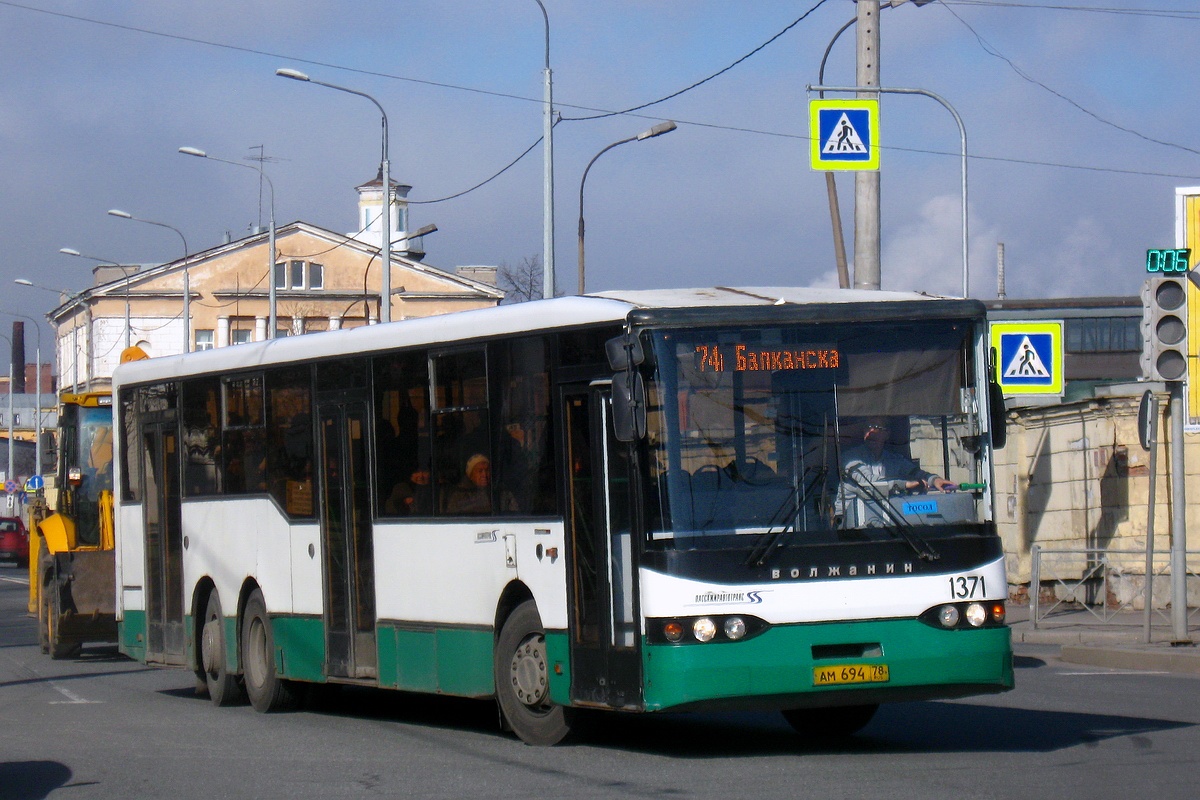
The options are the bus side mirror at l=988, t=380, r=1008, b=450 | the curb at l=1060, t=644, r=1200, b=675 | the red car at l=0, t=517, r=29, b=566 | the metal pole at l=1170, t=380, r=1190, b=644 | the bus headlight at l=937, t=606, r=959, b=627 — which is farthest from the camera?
the red car at l=0, t=517, r=29, b=566

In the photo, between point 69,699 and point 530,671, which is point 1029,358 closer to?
point 69,699

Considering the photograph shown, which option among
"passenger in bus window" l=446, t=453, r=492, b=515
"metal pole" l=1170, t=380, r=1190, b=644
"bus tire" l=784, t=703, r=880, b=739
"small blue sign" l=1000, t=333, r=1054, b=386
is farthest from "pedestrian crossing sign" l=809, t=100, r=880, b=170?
"bus tire" l=784, t=703, r=880, b=739

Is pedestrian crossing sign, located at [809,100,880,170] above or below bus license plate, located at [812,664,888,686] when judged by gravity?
above

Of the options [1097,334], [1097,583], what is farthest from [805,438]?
[1097,334]

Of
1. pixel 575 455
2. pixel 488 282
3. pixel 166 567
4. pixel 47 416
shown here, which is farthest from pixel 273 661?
pixel 47 416

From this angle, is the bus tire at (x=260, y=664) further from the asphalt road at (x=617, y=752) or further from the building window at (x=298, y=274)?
the building window at (x=298, y=274)

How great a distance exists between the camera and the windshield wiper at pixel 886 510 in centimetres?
959

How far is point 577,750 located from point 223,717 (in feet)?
14.3

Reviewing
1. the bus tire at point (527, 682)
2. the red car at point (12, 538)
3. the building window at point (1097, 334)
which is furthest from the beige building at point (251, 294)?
the bus tire at point (527, 682)

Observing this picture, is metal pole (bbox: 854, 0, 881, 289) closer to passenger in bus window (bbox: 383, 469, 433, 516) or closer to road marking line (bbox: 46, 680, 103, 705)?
passenger in bus window (bbox: 383, 469, 433, 516)

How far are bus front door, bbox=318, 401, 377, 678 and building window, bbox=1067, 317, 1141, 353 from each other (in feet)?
219

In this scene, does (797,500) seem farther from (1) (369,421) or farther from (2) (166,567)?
(2) (166,567)

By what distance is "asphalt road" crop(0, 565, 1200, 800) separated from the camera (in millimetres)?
8922

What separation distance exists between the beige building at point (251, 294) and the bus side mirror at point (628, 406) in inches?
2794
